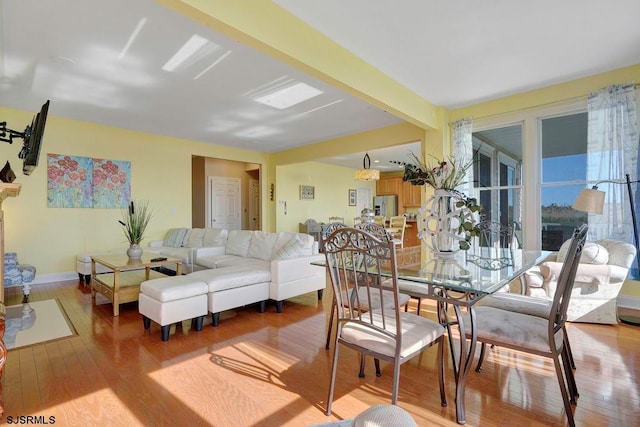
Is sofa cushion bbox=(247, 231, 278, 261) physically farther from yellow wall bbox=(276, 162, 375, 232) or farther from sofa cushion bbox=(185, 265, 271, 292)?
yellow wall bbox=(276, 162, 375, 232)

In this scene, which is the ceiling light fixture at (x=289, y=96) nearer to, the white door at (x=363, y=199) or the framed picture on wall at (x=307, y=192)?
the framed picture on wall at (x=307, y=192)

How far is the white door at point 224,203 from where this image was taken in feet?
26.8

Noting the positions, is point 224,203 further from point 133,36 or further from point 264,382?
point 264,382

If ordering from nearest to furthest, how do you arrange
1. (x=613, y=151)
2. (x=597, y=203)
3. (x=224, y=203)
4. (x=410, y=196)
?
(x=597, y=203), (x=613, y=151), (x=224, y=203), (x=410, y=196)

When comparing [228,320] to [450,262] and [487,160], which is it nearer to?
[450,262]

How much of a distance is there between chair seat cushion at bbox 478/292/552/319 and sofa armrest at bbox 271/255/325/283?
1.82 m

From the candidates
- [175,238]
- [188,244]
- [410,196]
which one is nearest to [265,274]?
[188,244]

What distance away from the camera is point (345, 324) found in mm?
1853

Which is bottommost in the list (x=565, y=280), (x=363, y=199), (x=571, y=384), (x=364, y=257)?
(x=571, y=384)

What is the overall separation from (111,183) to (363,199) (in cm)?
750

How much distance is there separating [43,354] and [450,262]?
3199 mm

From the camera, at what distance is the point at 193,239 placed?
553cm

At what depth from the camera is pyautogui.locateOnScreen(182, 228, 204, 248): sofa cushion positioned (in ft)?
17.8

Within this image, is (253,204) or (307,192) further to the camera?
(253,204)
